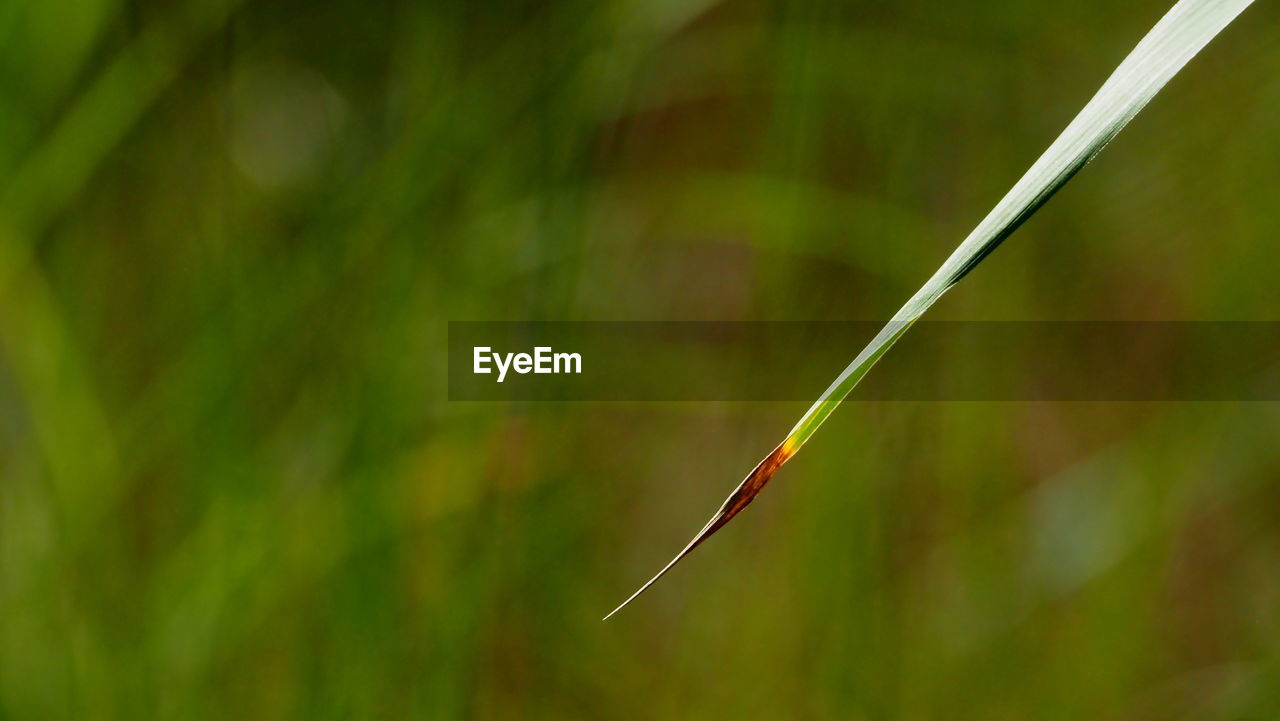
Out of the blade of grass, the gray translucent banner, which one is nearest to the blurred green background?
the gray translucent banner

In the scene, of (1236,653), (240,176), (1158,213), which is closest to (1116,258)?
(1158,213)

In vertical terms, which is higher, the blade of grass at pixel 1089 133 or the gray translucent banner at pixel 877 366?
the gray translucent banner at pixel 877 366

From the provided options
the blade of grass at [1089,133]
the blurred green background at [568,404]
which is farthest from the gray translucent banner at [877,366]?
the blade of grass at [1089,133]

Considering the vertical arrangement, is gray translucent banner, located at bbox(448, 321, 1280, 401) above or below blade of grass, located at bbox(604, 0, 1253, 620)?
above

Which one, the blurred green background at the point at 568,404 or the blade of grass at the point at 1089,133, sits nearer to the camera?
the blade of grass at the point at 1089,133

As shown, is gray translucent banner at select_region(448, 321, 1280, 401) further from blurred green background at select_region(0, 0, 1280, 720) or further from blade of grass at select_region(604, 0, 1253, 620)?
blade of grass at select_region(604, 0, 1253, 620)

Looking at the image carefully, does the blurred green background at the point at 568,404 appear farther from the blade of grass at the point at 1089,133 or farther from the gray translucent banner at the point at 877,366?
the blade of grass at the point at 1089,133
